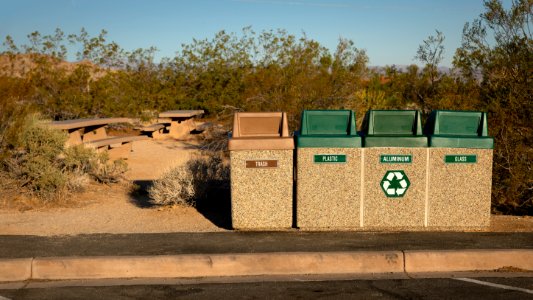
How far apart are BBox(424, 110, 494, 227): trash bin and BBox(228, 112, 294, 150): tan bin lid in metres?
1.86

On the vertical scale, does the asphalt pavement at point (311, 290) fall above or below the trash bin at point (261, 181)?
below

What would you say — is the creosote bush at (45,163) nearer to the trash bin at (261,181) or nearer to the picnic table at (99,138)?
the picnic table at (99,138)

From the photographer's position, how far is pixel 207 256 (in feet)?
21.6

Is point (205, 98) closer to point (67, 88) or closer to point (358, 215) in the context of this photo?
point (67, 88)

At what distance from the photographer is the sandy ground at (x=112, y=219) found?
8.36m

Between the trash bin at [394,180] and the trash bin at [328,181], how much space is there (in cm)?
14

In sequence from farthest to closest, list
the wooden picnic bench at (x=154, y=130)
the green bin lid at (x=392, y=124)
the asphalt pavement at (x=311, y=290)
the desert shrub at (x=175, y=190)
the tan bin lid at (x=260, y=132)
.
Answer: the wooden picnic bench at (x=154, y=130) → the desert shrub at (x=175, y=190) → the green bin lid at (x=392, y=124) → the tan bin lid at (x=260, y=132) → the asphalt pavement at (x=311, y=290)

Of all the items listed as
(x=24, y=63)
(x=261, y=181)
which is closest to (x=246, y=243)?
(x=261, y=181)

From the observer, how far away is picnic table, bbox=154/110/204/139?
76.1 ft

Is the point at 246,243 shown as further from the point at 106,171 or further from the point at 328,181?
the point at 106,171

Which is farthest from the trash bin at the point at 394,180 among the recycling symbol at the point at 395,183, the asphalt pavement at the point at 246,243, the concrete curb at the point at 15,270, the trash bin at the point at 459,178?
the concrete curb at the point at 15,270

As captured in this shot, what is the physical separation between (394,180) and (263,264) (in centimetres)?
230

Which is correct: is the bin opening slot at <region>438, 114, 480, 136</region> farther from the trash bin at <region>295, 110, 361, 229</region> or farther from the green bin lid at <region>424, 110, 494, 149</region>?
the trash bin at <region>295, 110, 361, 229</region>

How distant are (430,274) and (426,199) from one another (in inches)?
64.7
